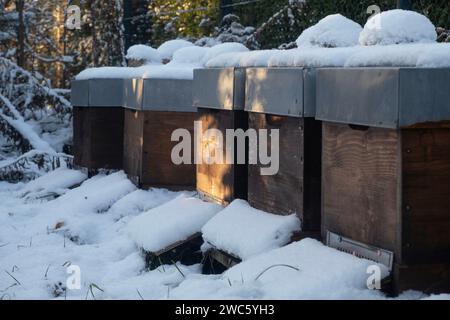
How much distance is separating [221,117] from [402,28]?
202cm

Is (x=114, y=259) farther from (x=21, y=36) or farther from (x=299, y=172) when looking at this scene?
(x=21, y=36)

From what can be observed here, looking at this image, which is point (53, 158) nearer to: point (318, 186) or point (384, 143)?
point (318, 186)

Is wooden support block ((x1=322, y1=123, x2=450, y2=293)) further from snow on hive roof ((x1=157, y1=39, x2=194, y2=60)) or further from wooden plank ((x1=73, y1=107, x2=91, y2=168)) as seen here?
wooden plank ((x1=73, y1=107, x2=91, y2=168))

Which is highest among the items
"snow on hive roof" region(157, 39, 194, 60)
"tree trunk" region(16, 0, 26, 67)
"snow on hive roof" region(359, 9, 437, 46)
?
"tree trunk" region(16, 0, 26, 67)

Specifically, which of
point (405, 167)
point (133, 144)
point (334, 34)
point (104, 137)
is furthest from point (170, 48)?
point (405, 167)

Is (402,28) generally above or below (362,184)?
above

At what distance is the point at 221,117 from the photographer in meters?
6.45

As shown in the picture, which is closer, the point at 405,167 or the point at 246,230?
the point at 405,167

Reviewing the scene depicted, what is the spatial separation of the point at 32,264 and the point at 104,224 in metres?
1.56

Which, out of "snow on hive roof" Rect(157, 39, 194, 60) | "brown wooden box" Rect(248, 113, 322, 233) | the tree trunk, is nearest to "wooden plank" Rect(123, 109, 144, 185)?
"snow on hive roof" Rect(157, 39, 194, 60)

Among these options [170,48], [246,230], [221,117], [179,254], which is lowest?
[179,254]

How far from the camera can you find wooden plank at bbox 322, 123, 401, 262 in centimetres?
418

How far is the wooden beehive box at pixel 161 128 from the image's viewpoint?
7.95 metres

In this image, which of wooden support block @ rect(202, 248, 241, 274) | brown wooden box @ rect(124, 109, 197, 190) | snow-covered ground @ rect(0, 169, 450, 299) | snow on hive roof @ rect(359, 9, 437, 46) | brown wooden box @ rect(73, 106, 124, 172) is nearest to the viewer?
snow-covered ground @ rect(0, 169, 450, 299)
